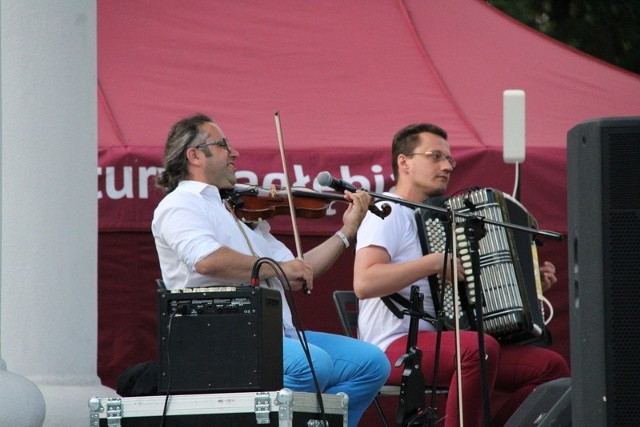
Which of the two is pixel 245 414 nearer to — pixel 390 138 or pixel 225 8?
pixel 390 138

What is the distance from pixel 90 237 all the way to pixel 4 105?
0.68 metres

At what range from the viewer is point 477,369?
591 centimetres

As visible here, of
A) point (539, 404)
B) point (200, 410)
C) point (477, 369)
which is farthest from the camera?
point (477, 369)

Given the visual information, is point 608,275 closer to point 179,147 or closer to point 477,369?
point 477,369

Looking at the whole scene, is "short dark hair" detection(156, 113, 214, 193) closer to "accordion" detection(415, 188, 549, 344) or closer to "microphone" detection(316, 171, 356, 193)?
"microphone" detection(316, 171, 356, 193)

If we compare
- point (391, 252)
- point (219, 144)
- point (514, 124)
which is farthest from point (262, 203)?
point (514, 124)

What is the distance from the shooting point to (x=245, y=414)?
184 inches

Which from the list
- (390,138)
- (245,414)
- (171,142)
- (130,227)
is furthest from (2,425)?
(390,138)

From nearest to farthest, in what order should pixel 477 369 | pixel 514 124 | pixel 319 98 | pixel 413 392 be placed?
1. pixel 413 392
2. pixel 477 369
3. pixel 514 124
4. pixel 319 98

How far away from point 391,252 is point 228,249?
113 centimetres

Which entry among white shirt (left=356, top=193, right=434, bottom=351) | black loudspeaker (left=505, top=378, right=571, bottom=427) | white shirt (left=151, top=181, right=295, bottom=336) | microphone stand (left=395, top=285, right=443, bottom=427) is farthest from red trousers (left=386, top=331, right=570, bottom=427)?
white shirt (left=151, top=181, right=295, bottom=336)

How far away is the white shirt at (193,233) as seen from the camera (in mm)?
5297

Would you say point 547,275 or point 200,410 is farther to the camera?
point 547,275

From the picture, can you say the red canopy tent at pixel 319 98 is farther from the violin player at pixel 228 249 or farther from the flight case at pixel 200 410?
the flight case at pixel 200 410
